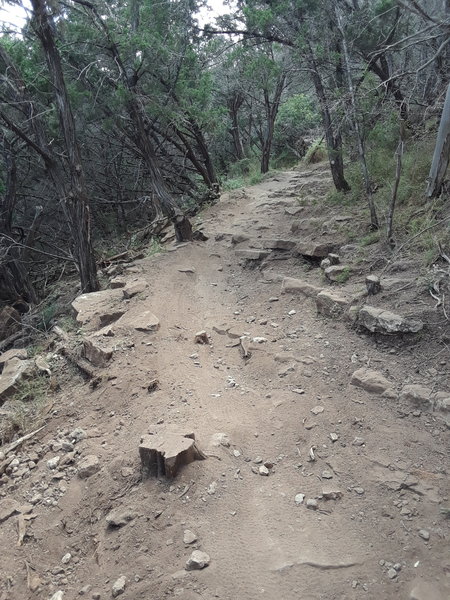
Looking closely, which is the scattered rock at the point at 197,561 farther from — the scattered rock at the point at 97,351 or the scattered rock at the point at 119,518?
the scattered rock at the point at 97,351

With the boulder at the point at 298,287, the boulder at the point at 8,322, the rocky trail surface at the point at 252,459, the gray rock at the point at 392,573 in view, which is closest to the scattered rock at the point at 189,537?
the rocky trail surface at the point at 252,459

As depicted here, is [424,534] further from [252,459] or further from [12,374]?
[12,374]

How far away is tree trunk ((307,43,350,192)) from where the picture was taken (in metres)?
8.16

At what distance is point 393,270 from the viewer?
5.55 m

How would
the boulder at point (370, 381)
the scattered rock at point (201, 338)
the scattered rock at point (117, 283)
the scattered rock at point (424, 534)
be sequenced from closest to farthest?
the scattered rock at point (424, 534) < the boulder at point (370, 381) < the scattered rock at point (201, 338) < the scattered rock at point (117, 283)

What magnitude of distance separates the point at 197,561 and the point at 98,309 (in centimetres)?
468

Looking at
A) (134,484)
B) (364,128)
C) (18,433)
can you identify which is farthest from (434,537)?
(364,128)

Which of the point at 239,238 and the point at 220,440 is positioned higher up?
the point at 239,238

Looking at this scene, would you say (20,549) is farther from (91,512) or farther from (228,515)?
(228,515)

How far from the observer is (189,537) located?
2.94 m

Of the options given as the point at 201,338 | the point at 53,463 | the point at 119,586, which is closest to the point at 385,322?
the point at 201,338

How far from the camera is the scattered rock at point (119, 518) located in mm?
3201

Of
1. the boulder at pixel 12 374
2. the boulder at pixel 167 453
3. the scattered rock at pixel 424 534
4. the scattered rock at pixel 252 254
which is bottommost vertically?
the scattered rock at pixel 424 534

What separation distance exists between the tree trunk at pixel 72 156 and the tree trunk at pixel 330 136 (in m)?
4.16
